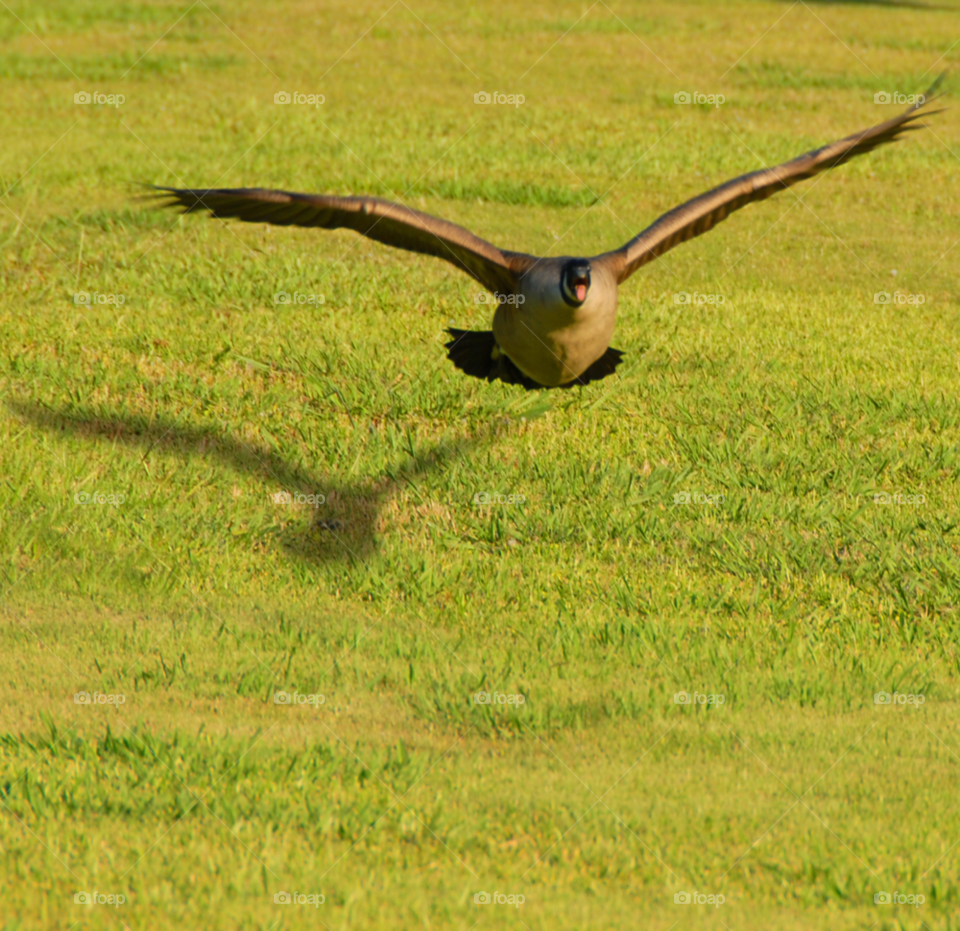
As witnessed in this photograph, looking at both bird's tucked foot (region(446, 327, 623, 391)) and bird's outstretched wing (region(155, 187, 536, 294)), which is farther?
bird's tucked foot (region(446, 327, 623, 391))

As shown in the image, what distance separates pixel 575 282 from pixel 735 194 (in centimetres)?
152

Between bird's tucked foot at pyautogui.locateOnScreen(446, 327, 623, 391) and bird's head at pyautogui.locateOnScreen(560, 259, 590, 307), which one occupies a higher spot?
bird's head at pyautogui.locateOnScreen(560, 259, 590, 307)

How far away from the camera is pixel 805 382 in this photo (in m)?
10.0

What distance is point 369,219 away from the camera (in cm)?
696

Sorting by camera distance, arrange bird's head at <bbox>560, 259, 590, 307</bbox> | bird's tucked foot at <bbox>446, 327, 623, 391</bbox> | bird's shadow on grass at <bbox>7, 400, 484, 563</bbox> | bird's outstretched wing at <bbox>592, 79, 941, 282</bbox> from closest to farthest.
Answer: bird's head at <bbox>560, 259, 590, 307</bbox> < bird's outstretched wing at <bbox>592, 79, 941, 282</bbox> < bird's tucked foot at <bbox>446, 327, 623, 391</bbox> < bird's shadow on grass at <bbox>7, 400, 484, 563</bbox>

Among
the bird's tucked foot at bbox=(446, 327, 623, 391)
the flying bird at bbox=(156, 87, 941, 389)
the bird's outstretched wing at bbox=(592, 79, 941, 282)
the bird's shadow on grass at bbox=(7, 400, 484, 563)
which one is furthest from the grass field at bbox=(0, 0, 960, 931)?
the bird's outstretched wing at bbox=(592, 79, 941, 282)

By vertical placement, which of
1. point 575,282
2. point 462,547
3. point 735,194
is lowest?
point 462,547

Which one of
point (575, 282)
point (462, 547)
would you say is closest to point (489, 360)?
point (462, 547)

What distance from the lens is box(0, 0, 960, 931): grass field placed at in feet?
16.4

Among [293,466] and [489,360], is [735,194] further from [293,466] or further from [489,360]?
[293,466]

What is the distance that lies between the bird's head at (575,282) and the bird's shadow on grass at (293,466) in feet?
7.57

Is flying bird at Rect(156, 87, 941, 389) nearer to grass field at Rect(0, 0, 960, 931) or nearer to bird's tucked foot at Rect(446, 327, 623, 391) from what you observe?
bird's tucked foot at Rect(446, 327, 623, 391)

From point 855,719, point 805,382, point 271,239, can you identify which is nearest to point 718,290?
point 805,382

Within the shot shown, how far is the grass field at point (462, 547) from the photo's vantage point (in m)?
5.00
